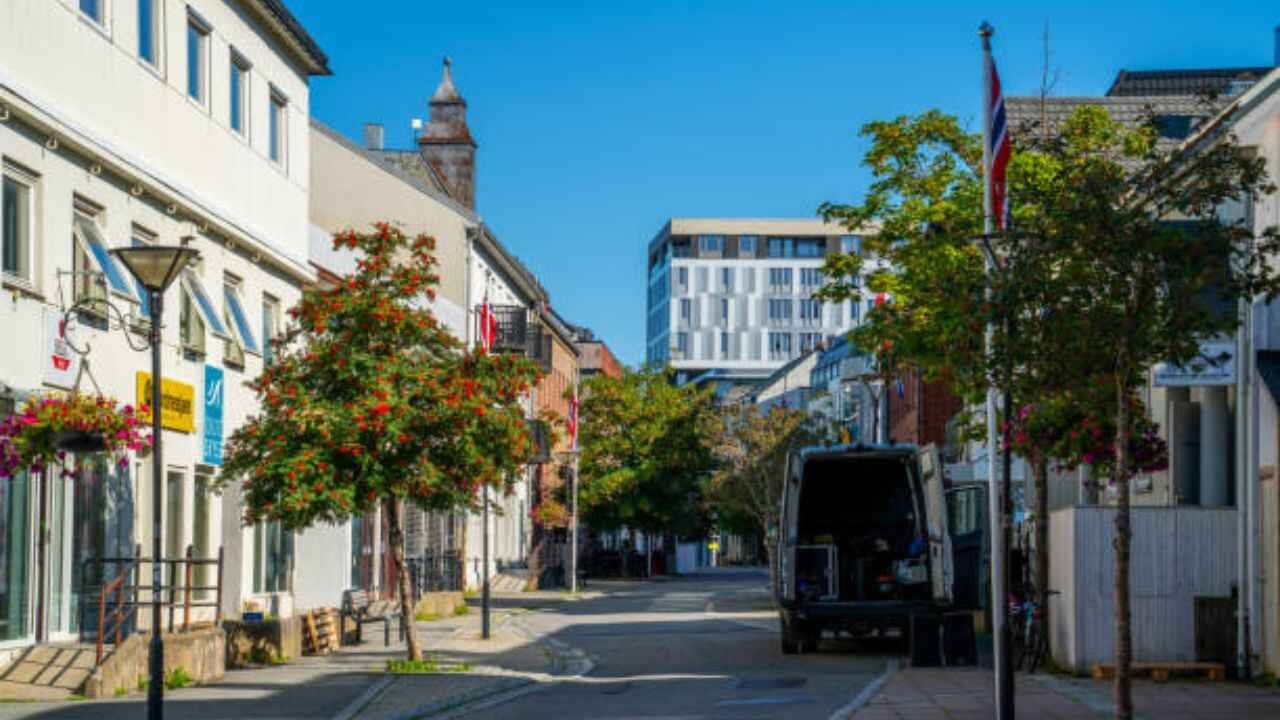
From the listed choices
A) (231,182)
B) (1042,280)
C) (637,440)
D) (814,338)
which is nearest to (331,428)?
(231,182)

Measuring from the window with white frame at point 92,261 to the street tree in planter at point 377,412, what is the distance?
2.23 metres

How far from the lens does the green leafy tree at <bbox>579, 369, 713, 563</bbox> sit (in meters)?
77.4

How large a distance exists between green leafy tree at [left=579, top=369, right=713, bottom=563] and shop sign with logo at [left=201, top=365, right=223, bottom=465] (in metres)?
47.9

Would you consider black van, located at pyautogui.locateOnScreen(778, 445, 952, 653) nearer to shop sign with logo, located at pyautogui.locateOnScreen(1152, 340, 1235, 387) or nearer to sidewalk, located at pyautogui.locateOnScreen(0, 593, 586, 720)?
sidewalk, located at pyautogui.locateOnScreen(0, 593, 586, 720)

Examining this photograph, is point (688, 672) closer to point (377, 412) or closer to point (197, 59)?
point (377, 412)

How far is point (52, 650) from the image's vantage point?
1986 cm

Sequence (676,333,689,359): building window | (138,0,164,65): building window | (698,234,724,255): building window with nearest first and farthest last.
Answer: (138,0,164,65): building window
(698,234,724,255): building window
(676,333,689,359): building window

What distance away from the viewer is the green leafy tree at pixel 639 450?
254 ft

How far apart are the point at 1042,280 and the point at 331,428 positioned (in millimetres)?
10289

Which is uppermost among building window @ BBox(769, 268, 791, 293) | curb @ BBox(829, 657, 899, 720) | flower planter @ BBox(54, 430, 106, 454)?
building window @ BBox(769, 268, 791, 293)

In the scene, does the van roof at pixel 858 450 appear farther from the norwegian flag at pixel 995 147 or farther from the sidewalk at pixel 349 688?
the norwegian flag at pixel 995 147

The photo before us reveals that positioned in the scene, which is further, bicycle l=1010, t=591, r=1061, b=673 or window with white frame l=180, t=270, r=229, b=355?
window with white frame l=180, t=270, r=229, b=355

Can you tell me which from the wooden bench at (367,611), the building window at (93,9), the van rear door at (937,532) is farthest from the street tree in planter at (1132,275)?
the wooden bench at (367,611)

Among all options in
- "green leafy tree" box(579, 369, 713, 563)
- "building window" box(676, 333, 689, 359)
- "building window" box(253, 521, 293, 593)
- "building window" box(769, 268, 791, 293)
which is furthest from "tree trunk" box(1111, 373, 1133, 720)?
"building window" box(676, 333, 689, 359)
